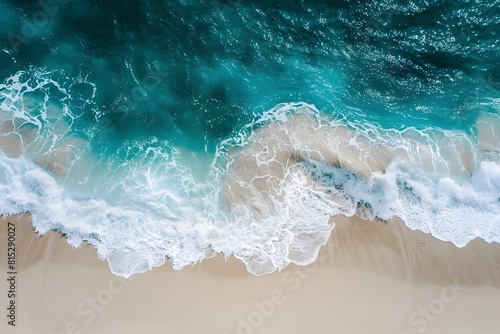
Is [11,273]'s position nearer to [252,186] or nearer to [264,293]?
[264,293]

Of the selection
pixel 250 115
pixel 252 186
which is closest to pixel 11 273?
pixel 252 186

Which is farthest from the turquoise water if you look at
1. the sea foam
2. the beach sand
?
the beach sand

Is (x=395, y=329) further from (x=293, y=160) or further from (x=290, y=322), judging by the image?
(x=293, y=160)

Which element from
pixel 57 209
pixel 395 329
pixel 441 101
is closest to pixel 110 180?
pixel 57 209

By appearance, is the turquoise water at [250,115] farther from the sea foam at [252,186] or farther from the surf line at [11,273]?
the surf line at [11,273]

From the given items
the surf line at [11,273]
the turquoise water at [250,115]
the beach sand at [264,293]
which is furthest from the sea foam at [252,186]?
the surf line at [11,273]

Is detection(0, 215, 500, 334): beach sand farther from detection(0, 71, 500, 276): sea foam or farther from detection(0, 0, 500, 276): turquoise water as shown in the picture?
detection(0, 0, 500, 276): turquoise water

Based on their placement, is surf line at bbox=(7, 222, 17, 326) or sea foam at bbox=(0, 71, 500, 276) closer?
surf line at bbox=(7, 222, 17, 326)
